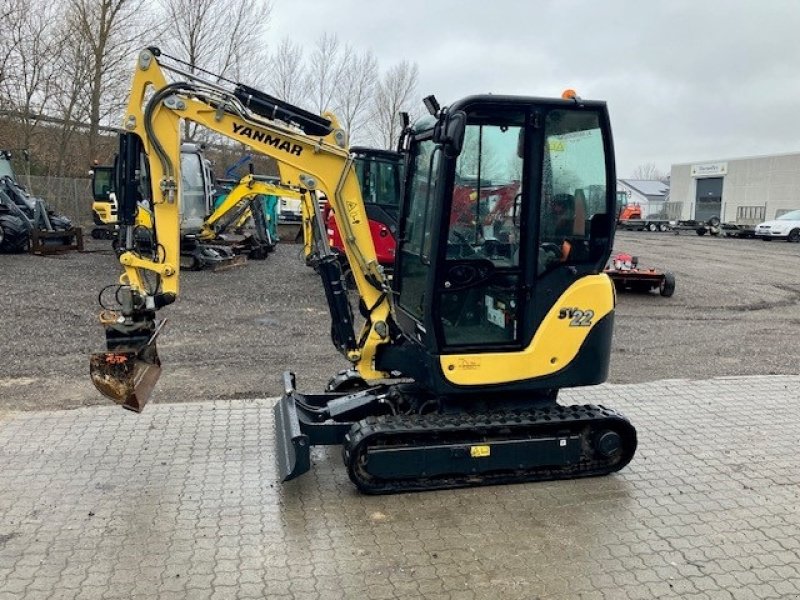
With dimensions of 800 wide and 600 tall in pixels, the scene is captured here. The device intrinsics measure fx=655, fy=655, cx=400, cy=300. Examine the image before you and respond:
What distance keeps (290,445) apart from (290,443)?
13 millimetres

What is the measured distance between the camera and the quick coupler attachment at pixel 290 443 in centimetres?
424

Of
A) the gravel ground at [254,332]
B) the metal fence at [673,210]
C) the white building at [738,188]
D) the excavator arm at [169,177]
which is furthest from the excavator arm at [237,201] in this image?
the metal fence at [673,210]

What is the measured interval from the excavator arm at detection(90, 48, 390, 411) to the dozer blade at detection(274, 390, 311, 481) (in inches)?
33.6

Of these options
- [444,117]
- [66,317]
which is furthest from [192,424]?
[66,317]

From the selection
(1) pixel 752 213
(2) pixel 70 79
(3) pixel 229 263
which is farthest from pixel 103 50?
(1) pixel 752 213

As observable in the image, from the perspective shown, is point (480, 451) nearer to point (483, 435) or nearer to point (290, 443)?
point (483, 435)

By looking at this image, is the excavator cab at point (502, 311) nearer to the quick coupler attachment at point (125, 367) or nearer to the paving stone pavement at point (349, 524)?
the paving stone pavement at point (349, 524)

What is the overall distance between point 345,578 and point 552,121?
3.08 m

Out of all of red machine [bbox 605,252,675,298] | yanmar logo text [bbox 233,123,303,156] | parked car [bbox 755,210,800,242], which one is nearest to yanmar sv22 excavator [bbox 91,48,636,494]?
yanmar logo text [bbox 233,123,303,156]

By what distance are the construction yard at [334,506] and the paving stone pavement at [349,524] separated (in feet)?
0.04

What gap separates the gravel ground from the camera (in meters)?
7.07

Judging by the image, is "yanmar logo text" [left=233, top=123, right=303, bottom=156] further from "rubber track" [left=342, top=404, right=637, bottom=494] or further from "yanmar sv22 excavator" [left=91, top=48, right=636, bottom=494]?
"rubber track" [left=342, top=404, right=637, bottom=494]

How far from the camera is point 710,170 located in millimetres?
47938

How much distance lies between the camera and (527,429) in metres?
4.52
